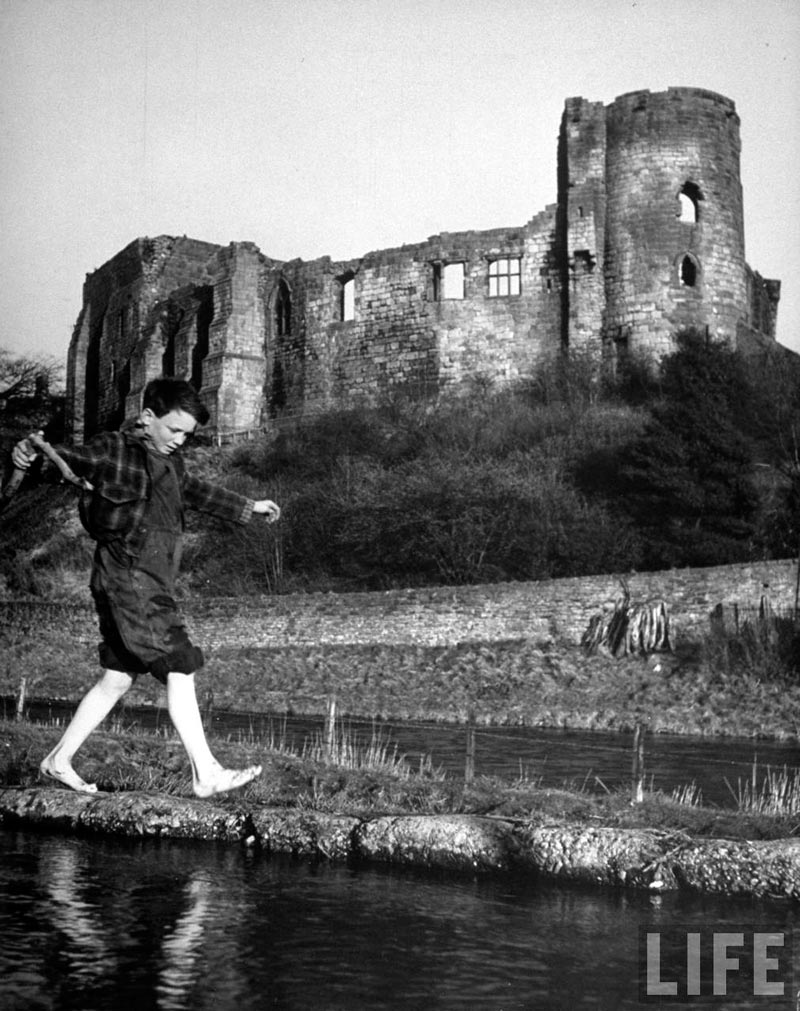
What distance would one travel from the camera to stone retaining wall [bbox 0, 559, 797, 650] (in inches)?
1074

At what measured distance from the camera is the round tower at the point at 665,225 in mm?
46531

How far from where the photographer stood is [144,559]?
20.0 feet

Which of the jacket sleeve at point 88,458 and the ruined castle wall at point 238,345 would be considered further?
the ruined castle wall at point 238,345

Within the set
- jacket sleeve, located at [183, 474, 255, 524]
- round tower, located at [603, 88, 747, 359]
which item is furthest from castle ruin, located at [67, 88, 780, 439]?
jacket sleeve, located at [183, 474, 255, 524]

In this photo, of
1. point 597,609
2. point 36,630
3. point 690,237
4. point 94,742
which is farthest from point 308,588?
point 94,742

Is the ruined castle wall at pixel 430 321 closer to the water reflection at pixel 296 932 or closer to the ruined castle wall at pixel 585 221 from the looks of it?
the ruined castle wall at pixel 585 221

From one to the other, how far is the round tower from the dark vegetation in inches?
80.5

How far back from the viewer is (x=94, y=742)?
7953mm

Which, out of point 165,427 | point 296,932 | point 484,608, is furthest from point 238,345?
point 296,932

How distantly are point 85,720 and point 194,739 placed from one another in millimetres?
555

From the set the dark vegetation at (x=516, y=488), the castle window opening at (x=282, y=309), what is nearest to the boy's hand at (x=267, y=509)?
the dark vegetation at (x=516, y=488)

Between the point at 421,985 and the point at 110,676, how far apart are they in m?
2.59

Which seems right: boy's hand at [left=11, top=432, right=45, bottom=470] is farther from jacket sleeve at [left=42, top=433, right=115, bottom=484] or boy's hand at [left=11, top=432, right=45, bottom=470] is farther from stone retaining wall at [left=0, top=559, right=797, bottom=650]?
stone retaining wall at [left=0, top=559, right=797, bottom=650]

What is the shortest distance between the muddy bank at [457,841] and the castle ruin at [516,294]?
4142 centimetres
